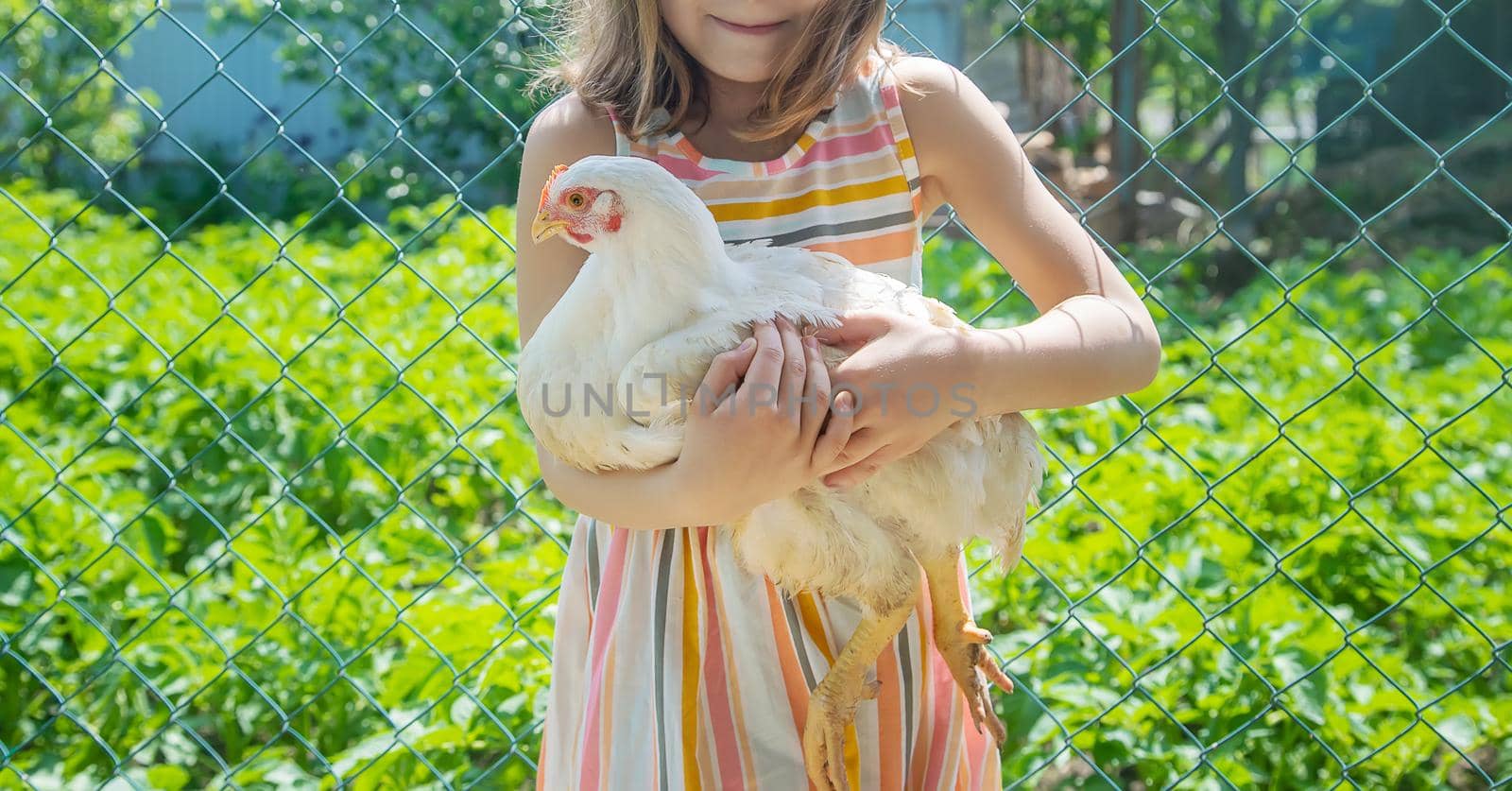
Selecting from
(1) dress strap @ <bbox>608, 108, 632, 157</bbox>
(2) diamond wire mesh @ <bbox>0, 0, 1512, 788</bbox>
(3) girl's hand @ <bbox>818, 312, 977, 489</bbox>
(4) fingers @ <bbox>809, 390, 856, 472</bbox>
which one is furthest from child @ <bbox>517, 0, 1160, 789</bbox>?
(2) diamond wire mesh @ <bbox>0, 0, 1512, 788</bbox>

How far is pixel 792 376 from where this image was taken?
1.11 metres

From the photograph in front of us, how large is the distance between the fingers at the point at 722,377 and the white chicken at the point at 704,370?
3 centimetres

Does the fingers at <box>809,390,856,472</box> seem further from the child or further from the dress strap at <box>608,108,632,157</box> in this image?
the dress strap at <box>608,108,632,157</box>

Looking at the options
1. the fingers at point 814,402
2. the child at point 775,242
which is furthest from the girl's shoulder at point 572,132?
the fingers at point 814,402

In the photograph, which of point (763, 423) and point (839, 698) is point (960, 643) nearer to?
point (839, 698)

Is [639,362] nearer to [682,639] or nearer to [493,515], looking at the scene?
[682,639]

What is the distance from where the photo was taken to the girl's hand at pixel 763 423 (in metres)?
1.10

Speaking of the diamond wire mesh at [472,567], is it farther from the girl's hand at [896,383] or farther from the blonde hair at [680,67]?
the girl's hand at [896,383]

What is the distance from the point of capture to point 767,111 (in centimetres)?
138

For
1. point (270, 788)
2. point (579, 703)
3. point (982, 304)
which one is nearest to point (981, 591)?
point (579, 703)

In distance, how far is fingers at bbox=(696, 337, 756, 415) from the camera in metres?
1.12

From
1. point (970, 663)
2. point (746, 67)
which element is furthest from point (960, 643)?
point (746, 67)

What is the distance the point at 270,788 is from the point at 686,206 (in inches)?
53.4

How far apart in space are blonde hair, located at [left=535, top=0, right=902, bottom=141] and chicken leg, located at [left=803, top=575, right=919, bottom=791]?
0.60m
